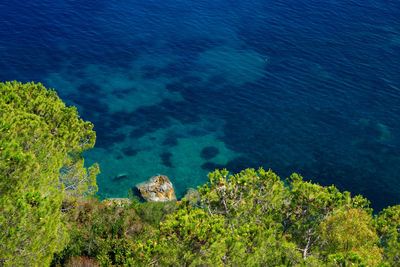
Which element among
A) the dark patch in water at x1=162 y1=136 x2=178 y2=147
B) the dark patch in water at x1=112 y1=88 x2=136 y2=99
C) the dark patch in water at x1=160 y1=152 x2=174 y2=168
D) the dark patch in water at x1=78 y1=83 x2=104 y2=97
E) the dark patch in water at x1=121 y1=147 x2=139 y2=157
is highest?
Answer: the dark patch in water at x1=112 y1=88 x2=136 y2=99

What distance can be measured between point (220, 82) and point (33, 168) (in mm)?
39850

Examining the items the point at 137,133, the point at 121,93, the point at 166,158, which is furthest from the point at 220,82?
the point at 166,158

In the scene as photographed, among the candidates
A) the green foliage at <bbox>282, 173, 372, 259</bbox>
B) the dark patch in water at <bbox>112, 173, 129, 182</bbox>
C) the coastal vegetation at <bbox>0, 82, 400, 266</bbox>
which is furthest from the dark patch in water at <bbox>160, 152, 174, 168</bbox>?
the green foliage at <bbox>282, 173, 372, 259</bbox>

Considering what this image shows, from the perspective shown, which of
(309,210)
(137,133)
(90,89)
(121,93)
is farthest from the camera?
(121,93)

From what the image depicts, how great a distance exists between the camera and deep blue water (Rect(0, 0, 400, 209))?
4138 centimetres

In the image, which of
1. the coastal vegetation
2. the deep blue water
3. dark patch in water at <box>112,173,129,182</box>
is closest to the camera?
the coastal vegetation

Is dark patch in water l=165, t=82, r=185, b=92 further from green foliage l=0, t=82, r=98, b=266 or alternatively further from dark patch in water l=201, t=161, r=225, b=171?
green foliage l=0, t=82, r=98, b=266

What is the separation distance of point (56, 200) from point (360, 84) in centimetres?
5126

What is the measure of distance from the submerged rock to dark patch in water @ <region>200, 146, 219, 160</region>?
670cm

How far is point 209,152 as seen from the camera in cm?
4250

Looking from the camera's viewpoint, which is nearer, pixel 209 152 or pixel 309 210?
pixel 309 210

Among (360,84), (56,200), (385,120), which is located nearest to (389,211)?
(56,200)

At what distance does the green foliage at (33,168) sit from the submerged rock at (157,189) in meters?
10.7

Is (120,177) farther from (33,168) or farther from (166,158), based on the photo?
(33,168)
